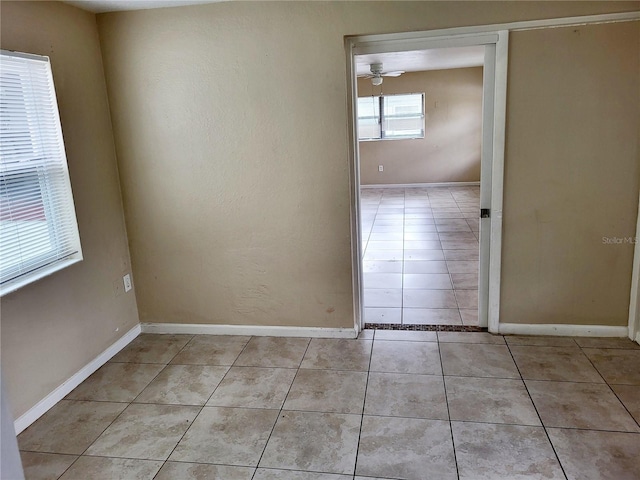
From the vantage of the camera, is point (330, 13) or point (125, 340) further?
point (125, 340)

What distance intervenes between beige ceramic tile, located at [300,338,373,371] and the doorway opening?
8.8 inches

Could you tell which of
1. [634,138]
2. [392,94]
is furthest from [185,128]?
[392,94]

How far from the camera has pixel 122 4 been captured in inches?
110

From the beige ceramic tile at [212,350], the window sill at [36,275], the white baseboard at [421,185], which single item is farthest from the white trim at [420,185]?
the window sill at [36,275]

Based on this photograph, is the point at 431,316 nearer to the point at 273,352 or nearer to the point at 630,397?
the point at 273,352

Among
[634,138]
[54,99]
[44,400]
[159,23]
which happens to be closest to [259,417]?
[44,400]

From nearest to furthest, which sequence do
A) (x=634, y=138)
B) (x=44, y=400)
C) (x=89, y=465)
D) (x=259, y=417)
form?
(x=89, y=465)
(x=259, y=417)
(x=44, y=400)
(x=634, y=138)

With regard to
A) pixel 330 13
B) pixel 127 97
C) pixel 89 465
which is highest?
pixel 330 13

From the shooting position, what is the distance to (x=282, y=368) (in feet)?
9.43

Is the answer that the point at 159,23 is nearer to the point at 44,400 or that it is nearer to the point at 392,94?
the point at 44,400

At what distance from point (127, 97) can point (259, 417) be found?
2.20 m

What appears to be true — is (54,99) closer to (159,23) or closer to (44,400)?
(159,23)

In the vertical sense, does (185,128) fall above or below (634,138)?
above

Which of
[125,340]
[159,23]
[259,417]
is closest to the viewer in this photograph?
[259,417]
